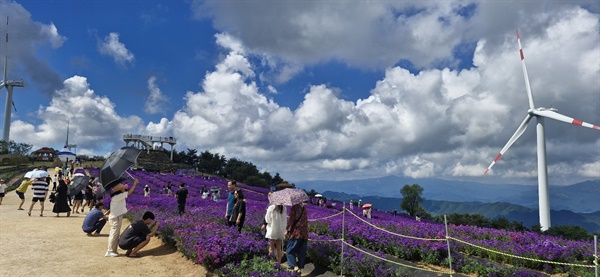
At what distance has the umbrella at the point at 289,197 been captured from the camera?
9695 mm

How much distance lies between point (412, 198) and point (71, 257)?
5111cm

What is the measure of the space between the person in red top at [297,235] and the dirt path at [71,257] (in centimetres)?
249

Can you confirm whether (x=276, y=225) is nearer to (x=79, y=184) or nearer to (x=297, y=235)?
(x=297, y=235)

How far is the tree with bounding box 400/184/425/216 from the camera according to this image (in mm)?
56062

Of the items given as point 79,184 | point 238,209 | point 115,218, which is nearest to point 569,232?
point 238,209

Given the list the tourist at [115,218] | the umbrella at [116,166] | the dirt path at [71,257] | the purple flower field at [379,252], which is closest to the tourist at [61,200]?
the dirt path at [71,257]

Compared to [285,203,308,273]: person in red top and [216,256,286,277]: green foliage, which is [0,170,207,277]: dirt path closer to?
[216,256,286,277]: green foliage

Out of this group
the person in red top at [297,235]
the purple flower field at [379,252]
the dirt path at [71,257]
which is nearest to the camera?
the purple flower field at [379,252]

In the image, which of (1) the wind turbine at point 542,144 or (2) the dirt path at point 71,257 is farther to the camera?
(1) the wind turbine at point 542,144

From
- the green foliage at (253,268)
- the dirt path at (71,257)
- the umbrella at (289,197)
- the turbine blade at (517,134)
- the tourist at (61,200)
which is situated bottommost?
the dirt path at (71,257)

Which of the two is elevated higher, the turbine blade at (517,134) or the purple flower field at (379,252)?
the turbine blade at (517,134)

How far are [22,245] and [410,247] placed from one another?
12399 millimetres

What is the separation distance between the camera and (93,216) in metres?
14.7

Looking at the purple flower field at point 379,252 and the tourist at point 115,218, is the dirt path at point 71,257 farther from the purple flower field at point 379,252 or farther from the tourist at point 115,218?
the purple flower field at point 379,252
